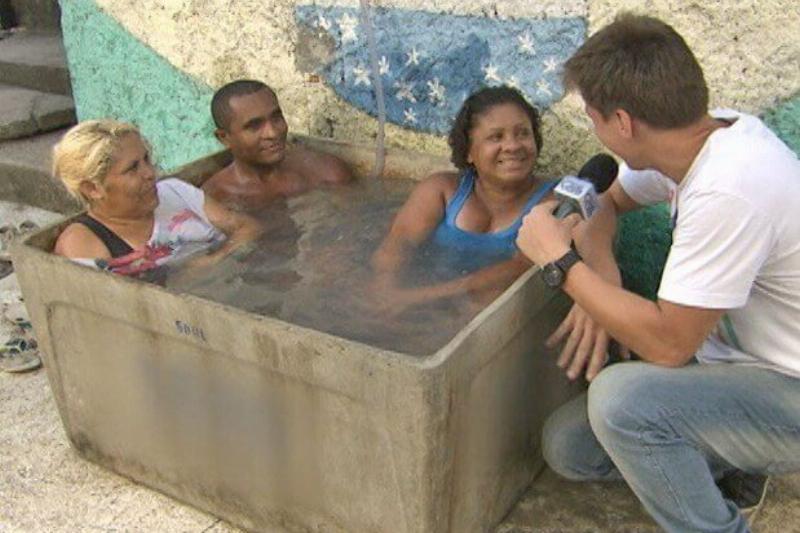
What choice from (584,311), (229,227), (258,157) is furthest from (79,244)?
(584,311)

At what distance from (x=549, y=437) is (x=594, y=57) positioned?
111 cm

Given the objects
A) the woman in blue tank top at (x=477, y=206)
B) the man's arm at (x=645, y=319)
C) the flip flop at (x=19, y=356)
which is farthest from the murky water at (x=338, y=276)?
the flip flop at (x=19, y=356)

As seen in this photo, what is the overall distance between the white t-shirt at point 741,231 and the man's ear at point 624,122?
0.17 meters

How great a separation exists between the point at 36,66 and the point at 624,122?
5028mm

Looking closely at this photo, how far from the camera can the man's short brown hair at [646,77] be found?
85.6 inches

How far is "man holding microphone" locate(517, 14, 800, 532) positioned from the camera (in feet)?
6.97

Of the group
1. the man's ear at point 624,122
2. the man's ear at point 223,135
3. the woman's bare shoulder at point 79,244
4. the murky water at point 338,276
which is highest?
the man's ear at point 624,122

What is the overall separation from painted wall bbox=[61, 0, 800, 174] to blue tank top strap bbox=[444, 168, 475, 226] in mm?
380

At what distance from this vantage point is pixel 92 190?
3.04 meters

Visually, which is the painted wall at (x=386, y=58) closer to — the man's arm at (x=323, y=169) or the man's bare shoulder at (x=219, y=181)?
the man's arm at (x=323, y=169)

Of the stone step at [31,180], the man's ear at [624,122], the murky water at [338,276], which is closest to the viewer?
the man's ear at [624,122]

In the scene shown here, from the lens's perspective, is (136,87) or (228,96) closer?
(228,96)

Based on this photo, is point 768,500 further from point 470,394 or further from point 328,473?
point 328,473

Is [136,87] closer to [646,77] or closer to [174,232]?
[174,232]
